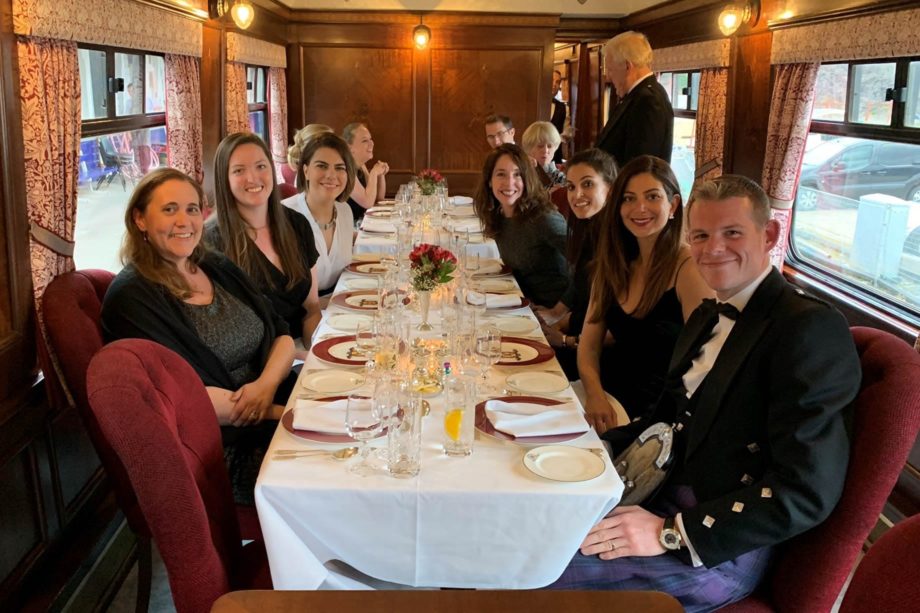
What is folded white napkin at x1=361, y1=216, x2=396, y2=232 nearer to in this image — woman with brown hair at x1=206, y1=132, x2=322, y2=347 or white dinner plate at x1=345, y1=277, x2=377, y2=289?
white dinner plate at x1=345, y1=277, x2=377, y2=289

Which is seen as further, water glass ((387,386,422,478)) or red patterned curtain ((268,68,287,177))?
red patterned curtain ((268,68,287,177))

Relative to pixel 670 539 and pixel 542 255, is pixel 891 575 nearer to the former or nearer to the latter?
pixel 670 539

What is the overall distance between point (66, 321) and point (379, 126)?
5.98 meters

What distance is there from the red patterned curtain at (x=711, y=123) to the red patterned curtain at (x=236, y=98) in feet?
10.8

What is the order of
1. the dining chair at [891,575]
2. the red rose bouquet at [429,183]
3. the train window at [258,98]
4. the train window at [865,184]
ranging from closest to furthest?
the dining chair at [891,575] → the train window at [865,184] → the red rose bouquet at [429,183] → the train window at [258,98]

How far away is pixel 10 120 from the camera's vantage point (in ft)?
7.68

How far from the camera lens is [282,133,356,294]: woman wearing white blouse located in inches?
157

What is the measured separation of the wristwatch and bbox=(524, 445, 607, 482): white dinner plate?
0.19m

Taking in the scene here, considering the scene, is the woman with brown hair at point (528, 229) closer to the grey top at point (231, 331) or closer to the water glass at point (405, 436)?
the grey top at point (231, 331)

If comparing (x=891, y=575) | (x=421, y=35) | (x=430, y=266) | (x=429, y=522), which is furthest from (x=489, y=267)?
(x=421, y=35)

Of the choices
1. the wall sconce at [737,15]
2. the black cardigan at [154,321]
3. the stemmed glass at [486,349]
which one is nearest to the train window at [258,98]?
the wall sconce at [737,15]

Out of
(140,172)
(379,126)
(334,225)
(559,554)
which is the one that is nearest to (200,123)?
(140,172)

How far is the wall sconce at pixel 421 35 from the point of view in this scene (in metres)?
7.52

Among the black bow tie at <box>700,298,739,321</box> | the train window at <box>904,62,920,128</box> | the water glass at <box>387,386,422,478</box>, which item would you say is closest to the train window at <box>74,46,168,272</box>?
the water glass at <box>387,386,422,478</box>
